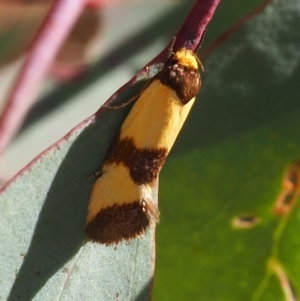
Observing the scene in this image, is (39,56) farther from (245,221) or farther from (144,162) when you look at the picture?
(245,221)

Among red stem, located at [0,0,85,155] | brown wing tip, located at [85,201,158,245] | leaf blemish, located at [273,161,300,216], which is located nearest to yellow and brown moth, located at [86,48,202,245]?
brown wing tip, located at [85,201,158,245]

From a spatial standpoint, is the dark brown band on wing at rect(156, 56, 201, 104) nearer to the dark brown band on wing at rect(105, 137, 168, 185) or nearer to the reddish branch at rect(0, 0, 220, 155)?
the dark brown band on wing at rect(105, 137, 168, 185)

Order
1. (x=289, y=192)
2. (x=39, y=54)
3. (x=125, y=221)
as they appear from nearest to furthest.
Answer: (x=125, y=221)
(x=289, y=192)
(x=39, y=54)

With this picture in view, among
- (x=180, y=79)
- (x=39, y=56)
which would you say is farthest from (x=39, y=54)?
(x=180, y=79)

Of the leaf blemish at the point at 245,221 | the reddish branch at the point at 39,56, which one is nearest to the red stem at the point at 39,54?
the reddish branch at the point at 39,56

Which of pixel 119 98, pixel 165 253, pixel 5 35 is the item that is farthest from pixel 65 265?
pixel 5 35

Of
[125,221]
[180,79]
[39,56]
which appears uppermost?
[39,56]
